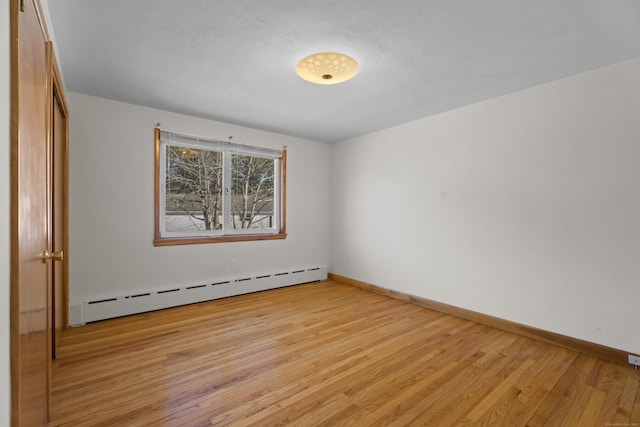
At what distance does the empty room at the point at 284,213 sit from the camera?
164 cm

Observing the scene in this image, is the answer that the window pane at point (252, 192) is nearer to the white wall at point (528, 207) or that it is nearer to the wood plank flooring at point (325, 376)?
the wood plank flooring at point (325, 376)

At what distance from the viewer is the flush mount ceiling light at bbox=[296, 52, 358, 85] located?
2.16 meters

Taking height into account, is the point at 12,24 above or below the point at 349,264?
above

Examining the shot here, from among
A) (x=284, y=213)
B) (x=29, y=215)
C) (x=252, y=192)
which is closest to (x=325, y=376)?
(x=29, y=215)

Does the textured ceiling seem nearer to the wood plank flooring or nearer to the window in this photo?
the window

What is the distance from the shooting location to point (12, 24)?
93cm

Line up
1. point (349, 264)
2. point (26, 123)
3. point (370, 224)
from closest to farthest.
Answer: point (26, 123) < point (370, 224) < point (349, 264)

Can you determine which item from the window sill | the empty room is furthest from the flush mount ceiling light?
the window sill

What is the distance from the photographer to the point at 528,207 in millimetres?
2730

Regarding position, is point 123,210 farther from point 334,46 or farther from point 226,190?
point 334,46

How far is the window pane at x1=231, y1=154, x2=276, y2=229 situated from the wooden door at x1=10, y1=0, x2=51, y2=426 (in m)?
2.52

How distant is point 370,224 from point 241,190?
6.28 feet

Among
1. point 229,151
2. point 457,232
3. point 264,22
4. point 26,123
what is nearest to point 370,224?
point 457,232

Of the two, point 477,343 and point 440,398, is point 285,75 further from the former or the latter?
point 477,343
